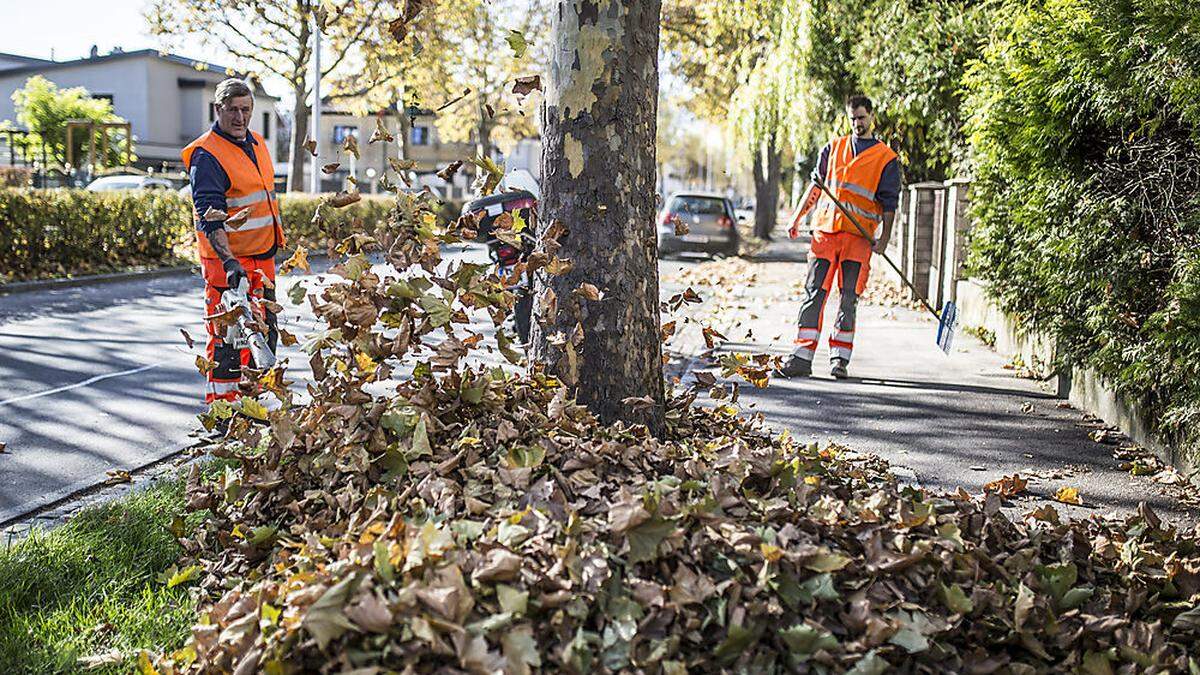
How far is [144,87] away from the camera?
2234 inches

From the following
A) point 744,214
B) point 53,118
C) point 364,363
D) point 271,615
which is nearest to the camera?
point 271,615

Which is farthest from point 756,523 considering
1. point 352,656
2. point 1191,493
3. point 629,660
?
point 1191,493

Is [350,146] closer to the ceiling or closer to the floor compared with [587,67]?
closer to the floor

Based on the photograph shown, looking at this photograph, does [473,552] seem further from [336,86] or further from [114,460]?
[336,86]

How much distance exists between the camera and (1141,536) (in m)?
4.10

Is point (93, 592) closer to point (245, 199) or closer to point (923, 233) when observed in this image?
point (245, 199)

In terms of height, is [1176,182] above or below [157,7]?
below

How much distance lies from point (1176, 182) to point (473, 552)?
454 centimetres

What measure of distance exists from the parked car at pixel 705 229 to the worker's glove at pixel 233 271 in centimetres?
2097

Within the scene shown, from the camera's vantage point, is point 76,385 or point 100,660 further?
point 76,385

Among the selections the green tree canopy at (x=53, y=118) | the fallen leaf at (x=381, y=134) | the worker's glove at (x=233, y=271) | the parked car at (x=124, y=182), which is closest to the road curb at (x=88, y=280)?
the worker's glove at (x=233, y=271)

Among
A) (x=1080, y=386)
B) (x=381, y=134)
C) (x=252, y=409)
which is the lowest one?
(x=1080, y=386)

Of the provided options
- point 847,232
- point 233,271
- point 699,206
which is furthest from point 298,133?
point 233,271

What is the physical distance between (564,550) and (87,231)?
16.8m
